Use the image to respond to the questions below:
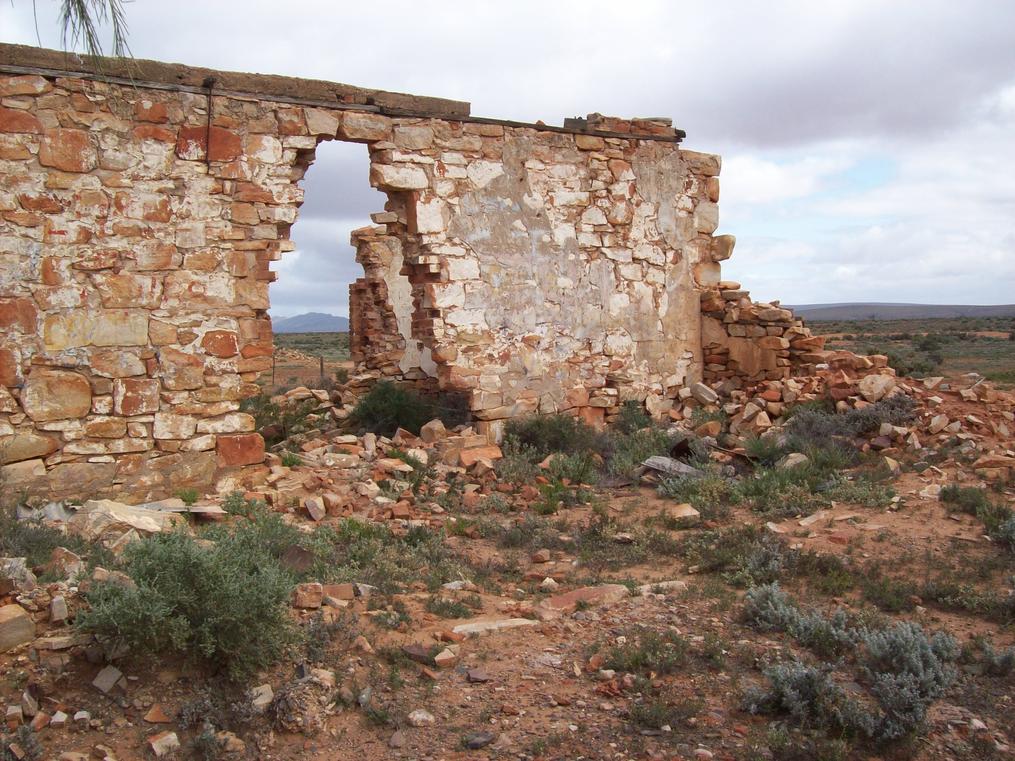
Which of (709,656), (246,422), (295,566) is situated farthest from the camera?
(246,422)

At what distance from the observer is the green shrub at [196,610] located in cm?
344

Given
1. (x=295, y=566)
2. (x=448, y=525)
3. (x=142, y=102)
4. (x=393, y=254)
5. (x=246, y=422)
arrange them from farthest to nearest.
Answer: (x=393, y=254) < (x=246, y=422) < (x=142, y=102) < (x=448, y=525) < (x=295, y=566)

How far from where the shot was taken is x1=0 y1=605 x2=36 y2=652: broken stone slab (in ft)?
11.5

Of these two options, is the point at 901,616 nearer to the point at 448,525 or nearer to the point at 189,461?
the point at 448,525

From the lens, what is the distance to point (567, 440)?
8.34 metres

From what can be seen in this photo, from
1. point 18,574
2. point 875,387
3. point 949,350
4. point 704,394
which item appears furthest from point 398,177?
point 949,350

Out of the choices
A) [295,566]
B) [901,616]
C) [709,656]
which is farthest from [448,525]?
[901,616]

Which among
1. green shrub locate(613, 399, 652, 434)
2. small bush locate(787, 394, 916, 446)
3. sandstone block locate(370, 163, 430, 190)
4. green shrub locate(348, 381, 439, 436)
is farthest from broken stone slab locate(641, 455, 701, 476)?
sandstone block locate(370, 163, 430, 190)

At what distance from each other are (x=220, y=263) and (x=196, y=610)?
13.1 ft

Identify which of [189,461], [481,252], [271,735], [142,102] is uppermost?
[142,102]

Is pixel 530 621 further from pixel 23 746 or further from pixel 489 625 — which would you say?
pixel 23 746

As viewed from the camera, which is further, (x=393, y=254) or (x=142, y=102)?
(x=393, y=254)

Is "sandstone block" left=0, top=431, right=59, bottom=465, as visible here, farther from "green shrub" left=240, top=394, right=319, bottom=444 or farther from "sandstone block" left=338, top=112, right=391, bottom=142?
"sandstone block" left=338, top=112, right=391, bottom=142

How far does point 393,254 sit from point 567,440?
592 centimetres
